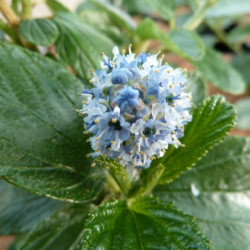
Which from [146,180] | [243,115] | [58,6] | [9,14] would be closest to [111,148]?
[146,180]

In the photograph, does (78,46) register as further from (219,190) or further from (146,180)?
(219,190)

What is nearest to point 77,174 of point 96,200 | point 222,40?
point 96,200

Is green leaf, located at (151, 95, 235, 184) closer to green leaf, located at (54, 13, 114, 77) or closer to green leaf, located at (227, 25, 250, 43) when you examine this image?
green leaf, located at (54, 13, 114, 77)

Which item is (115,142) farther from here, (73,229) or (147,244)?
(73,229)

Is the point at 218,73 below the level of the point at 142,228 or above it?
above

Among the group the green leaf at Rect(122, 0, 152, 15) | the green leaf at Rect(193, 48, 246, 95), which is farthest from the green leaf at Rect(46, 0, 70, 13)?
the green leaf at Rect(122, 0, 152, 15)
